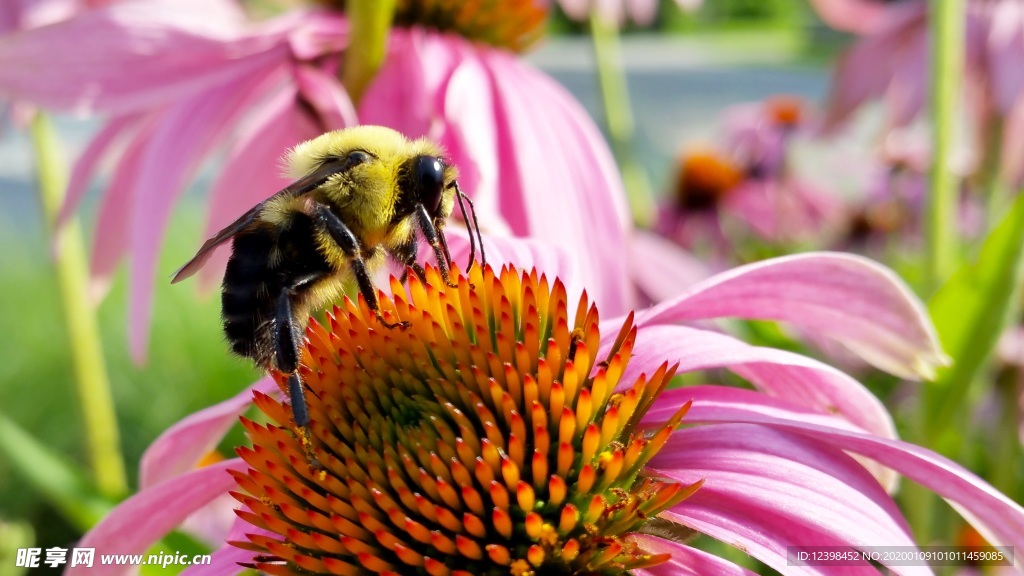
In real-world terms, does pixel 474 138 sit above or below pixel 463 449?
above

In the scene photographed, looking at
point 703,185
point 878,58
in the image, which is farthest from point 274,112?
point 703,185

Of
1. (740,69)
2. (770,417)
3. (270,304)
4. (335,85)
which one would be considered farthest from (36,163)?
(740,69)

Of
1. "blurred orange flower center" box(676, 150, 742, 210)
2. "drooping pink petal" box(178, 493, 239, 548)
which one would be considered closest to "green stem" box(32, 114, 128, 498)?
"drooping pink petal" box(178, 493, 239, 548)

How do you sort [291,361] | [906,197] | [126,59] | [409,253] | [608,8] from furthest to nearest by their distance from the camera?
1. [906,197]
2. [608,8]
3. [126,59]
4. [409,253]
5. [291,361]

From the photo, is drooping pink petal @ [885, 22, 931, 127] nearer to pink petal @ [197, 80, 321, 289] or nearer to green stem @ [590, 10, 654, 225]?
green stem @ [590, 10, 654, 225]

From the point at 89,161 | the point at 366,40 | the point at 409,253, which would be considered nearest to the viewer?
the point at 409,253

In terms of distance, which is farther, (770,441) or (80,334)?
(80,334)

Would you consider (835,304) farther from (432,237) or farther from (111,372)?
(111,372)
